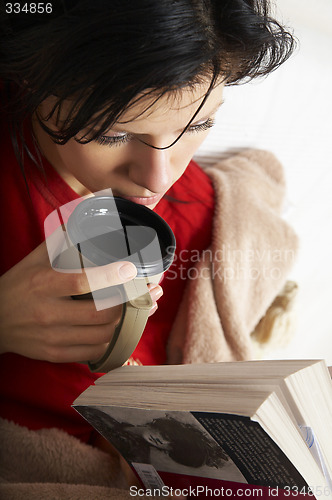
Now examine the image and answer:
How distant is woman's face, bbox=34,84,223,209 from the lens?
0.51 metres

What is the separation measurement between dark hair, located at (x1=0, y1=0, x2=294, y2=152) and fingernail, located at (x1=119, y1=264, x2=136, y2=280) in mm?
142

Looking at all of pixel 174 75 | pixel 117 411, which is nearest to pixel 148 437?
pixel 117 411

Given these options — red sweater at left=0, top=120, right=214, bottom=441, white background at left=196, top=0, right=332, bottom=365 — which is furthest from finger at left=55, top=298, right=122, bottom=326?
white background at left=196, top=0, right=332, bottom=365

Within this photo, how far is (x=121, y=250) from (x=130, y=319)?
10 cm

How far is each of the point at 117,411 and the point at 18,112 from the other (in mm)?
397

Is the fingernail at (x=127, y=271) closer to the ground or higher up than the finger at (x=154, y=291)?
higher up

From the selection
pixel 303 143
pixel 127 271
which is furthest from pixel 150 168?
pixel 303 143

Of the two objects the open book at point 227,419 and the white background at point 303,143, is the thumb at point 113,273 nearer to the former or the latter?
the open book at point 227,419

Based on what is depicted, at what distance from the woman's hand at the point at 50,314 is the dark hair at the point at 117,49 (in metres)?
0.16

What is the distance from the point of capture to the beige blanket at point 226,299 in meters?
0.64

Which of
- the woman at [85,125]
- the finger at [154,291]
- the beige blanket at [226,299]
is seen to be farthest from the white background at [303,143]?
the finger at [154,291]

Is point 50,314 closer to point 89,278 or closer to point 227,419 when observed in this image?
point 89,278

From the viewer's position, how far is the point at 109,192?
61cm

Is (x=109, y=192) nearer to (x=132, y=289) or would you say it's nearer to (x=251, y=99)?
(x=132, y=289)
